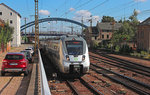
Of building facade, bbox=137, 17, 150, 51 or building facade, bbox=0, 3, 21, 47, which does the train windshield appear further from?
building facade, bbox=0, 3, 21, 47

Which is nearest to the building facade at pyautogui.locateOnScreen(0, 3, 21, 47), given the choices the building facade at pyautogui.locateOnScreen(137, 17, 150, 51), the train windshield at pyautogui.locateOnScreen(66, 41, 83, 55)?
the building facade at pyautogui.locateOnScreen(137, 17, 150, 51)

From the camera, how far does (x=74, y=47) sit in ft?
40.3

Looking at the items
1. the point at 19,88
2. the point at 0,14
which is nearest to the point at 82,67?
the point at 19,88

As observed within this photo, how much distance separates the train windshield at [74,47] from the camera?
12.0 metres

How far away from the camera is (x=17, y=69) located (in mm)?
12539

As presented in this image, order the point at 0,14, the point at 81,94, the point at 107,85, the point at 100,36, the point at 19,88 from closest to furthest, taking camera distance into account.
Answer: the point at 81,94 < the point at 19,88 < the point at 107,85 < the point at 0,14 < the point at 100,36

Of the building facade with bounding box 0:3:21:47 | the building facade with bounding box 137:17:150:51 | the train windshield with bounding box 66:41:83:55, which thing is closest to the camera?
the train windshield with bounding box 66:41:83:55

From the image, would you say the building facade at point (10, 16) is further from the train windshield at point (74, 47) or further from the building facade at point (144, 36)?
the train windshield at point (74, 47)

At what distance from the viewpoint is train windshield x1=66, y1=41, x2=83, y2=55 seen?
12016mm

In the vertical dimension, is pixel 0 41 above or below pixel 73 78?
above

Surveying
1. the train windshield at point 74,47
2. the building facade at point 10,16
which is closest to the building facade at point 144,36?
the train windshield at point 74,47

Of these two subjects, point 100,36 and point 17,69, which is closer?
point 17,69

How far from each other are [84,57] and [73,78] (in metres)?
1.95

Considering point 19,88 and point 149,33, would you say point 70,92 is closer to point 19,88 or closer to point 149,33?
point 19,88
